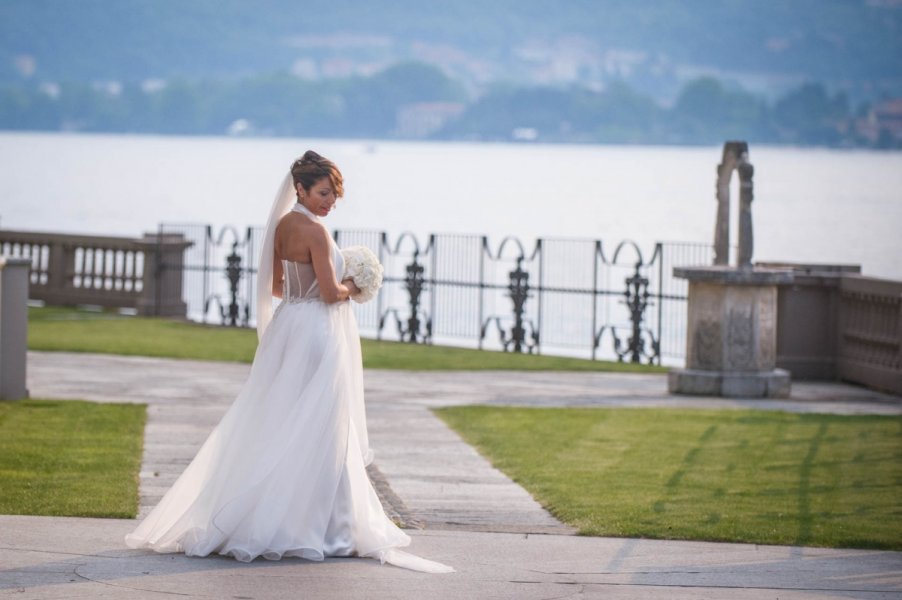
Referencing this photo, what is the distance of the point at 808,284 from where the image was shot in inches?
773

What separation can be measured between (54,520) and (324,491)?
1.82 m

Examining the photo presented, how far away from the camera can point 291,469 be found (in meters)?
8.36

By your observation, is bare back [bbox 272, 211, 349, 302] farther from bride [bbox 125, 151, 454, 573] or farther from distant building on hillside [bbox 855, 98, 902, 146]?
distant building on hillside [bbox 855, 98, 902, 146]

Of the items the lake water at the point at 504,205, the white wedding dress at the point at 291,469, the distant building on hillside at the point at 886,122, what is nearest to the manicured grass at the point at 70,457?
the white wedding dress at the point at 291,469

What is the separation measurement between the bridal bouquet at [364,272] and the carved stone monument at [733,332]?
28.2 feet

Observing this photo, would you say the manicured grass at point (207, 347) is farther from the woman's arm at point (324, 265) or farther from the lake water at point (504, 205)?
the lake water at point (504, 205)

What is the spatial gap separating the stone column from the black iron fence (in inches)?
437

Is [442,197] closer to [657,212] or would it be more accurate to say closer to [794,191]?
[657,212]

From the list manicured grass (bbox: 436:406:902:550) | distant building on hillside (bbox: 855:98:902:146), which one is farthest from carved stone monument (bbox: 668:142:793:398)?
distant building on hillside (bbox: 855:98:902:146)

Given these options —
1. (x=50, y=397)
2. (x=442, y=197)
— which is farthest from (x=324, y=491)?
(x=442, y=197)

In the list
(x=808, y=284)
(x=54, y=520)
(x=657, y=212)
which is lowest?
(x=54, y=520)

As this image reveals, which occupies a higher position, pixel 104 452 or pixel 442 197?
pixel 442 197

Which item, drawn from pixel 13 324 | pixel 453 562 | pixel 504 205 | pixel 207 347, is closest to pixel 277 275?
pixel 453 562

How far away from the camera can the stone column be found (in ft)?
46.7
